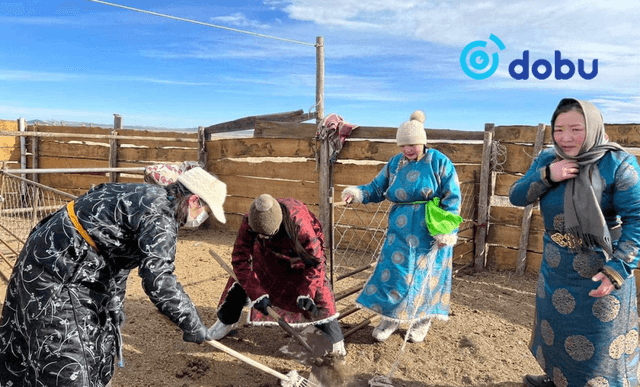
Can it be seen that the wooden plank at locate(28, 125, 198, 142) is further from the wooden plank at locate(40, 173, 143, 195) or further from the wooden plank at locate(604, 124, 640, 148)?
the wooden plank at locate(604, 124, 640, 148)

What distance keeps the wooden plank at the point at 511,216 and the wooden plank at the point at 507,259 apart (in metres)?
0.35

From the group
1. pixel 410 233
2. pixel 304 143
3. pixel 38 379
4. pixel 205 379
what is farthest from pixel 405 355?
pixel 304 143

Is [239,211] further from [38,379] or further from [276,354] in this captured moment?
[38,379]

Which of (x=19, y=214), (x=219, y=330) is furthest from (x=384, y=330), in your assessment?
(x=19, y=214)

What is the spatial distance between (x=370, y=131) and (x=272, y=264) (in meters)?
3.54

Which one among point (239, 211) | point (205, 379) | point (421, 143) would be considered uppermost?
point (421, 143)

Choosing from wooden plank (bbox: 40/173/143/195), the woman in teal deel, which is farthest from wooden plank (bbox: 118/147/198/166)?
the woman in teal deel

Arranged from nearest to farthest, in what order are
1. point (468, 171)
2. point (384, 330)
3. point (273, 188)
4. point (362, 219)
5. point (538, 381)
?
point (538, 381) → point (384, 330) → point (468, 171) → point (362, 219) → point (273, 188)

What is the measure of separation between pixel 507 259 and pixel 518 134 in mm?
1636

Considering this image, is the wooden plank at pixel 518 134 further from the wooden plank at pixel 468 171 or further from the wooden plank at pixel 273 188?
the wooden plank at pixel 273 188

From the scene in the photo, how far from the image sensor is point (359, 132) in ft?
22.1

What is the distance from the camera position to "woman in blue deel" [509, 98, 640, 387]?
2.31m

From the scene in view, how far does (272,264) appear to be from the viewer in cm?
353

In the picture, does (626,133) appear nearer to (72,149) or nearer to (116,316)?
(116,316)
